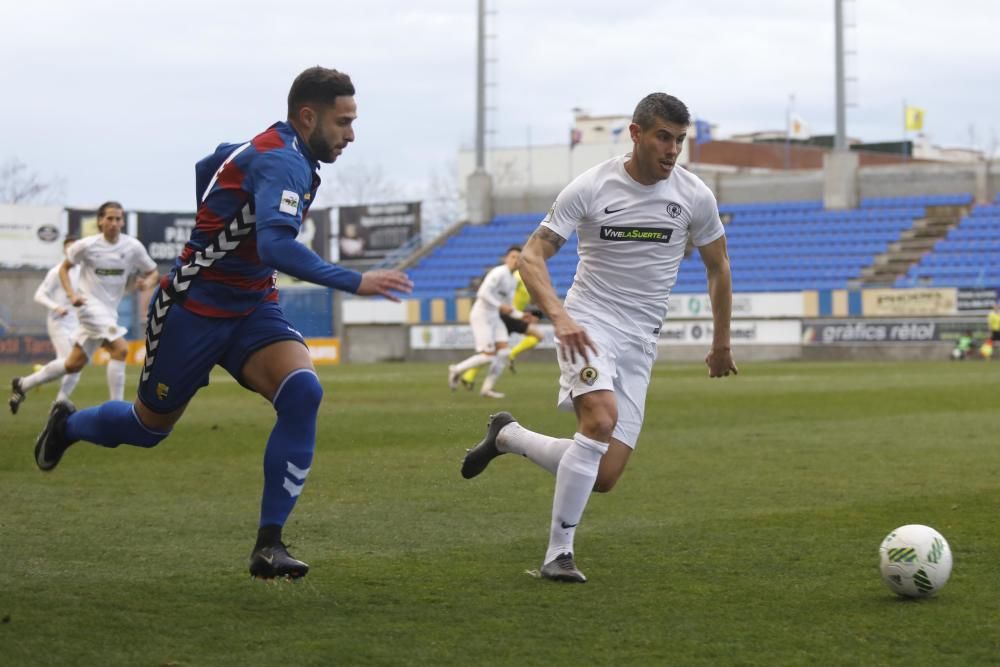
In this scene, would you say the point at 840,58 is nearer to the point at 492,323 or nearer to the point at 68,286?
the point at 492,323

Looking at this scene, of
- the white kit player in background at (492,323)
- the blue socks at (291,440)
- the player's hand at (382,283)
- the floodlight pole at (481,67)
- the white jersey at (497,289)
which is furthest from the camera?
the floodlight pole at (481,67)

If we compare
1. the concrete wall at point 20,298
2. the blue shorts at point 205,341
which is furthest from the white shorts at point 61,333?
the concrete wall at point 20,298

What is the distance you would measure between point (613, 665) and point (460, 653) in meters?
0.52

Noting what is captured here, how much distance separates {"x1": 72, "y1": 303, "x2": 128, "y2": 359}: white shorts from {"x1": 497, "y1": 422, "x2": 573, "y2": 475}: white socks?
33.3ft

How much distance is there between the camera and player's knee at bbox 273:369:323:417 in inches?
248

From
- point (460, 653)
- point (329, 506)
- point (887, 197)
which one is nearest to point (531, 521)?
point (329, 506)

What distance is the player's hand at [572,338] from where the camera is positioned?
6.41m

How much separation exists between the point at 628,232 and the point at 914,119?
6047 cm

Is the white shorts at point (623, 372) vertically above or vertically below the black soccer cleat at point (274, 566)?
above

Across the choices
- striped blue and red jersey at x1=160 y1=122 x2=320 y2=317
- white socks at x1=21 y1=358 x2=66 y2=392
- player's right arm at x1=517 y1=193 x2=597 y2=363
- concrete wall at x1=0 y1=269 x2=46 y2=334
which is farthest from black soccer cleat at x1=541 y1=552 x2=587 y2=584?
concrete wall at x1=0 y1=269 x2=46 y2=334

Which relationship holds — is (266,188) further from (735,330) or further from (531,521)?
(735,330)

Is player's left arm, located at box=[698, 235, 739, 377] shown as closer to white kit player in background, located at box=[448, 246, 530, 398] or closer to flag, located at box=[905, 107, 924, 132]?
white kit player in background, located at box=[448, 246, 530, 398]

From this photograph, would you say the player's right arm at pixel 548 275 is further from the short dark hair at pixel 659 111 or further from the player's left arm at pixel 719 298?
the player's left arm at pixel 719 298

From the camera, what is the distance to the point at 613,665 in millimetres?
Result: 4809
